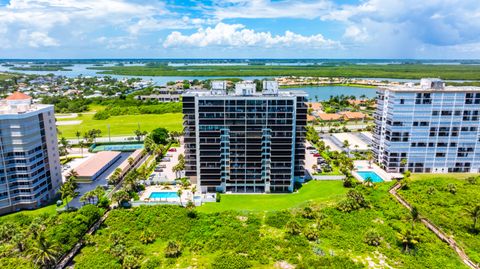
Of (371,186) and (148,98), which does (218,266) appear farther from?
(148,98)

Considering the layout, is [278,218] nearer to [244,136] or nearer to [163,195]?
[244,136]

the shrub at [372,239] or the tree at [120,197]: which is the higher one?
the tree at [120,197]

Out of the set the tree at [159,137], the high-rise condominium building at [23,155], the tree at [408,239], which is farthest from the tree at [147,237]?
the tree at [159,137]

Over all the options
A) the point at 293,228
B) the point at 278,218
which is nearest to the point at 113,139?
the point at 278,218

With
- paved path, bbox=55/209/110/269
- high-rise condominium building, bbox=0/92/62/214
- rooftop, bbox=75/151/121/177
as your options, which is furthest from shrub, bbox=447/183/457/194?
high-rise condominium building, bbox=0/92/62/214

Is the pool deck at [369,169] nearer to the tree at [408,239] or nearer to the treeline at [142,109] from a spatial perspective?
the tree at [408,239]
